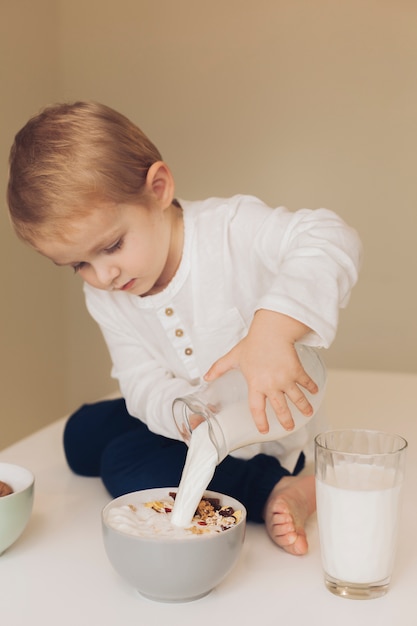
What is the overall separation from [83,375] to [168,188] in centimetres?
164

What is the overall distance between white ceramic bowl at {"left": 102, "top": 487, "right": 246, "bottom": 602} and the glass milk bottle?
85 millimetres

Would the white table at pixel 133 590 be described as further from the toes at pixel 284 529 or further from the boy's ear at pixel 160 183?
the boy's ear at pixel 160 183

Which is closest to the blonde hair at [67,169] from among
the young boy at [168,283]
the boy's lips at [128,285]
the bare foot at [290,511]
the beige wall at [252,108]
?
the young boy at [168,283]

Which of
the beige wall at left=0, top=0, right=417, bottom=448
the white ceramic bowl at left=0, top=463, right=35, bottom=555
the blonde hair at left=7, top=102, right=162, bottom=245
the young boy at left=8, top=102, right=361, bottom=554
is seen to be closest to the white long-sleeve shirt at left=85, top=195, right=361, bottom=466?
the young boy at left=8, top=102, right=361, bottom=554

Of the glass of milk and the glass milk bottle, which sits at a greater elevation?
the glass milk bottle

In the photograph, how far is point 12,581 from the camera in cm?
80

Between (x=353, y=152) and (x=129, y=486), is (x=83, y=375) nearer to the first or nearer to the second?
(x=353, y=152)

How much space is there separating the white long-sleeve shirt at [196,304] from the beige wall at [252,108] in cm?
119

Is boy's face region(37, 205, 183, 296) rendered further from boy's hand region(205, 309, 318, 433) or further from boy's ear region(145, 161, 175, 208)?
boy's hand region(205, 309, 318, 433)

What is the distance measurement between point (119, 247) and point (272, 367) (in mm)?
338

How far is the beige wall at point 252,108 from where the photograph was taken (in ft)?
7.52

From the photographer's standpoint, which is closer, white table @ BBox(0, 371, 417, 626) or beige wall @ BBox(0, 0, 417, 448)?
white table @ BBox(0, 371, 417, 626)

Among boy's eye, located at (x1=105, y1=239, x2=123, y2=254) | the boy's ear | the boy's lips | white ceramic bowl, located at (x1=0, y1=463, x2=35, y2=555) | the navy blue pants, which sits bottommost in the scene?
the navy blue pants

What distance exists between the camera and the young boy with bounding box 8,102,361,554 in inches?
32.7
